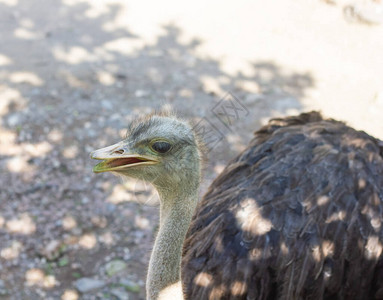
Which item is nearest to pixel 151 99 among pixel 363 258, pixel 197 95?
pixel 197 95

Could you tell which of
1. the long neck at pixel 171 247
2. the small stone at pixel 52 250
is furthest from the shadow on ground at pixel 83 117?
the long neck at pixel 171 247

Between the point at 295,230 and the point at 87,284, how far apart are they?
1669 mm

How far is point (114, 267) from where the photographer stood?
3.67 metres

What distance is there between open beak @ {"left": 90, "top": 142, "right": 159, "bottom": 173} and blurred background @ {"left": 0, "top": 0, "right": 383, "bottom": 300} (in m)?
1.01

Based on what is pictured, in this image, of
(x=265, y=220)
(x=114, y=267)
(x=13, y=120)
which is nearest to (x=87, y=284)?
(x=114, y=267)

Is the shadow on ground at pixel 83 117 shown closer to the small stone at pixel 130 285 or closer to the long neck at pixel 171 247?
the small stone at pixel 130 285

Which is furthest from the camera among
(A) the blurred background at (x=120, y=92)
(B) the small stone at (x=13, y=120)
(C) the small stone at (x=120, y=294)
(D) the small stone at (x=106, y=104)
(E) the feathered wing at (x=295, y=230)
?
(D) the small stone at (x=106, y=104)

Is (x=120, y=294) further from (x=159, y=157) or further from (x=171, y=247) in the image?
(x=159, y=157)

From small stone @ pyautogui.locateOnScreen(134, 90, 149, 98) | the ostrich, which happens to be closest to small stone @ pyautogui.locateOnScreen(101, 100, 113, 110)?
small stone @ pyautogui.locateOnScreen(134, 90, 149, 98)

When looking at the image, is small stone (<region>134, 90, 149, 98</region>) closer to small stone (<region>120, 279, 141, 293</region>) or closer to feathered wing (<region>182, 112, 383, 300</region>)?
small stone (<region>120, 279, 141, 293</region>)

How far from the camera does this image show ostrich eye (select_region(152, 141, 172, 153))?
6.73 feet

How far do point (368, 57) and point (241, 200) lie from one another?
4101 mm

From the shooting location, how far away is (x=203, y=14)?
663 cm

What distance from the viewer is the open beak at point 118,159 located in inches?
80.6
